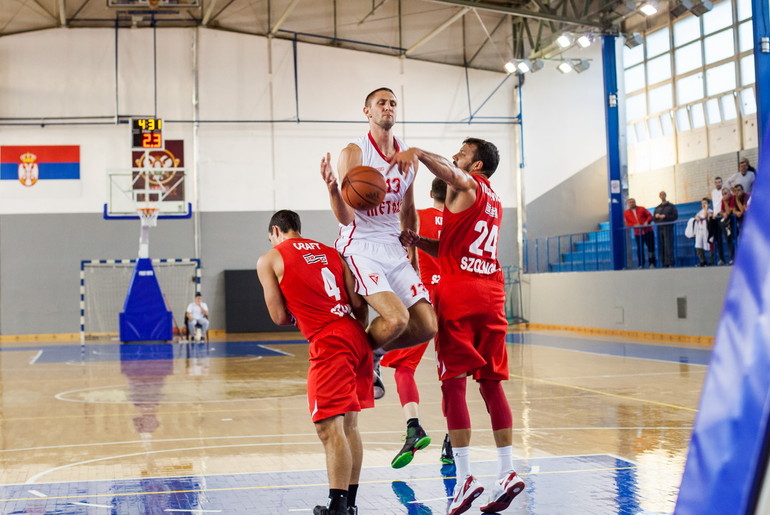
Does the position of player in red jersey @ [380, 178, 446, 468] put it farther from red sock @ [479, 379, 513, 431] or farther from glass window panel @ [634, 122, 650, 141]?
glass window panel @ [634, 122, 650, 141]

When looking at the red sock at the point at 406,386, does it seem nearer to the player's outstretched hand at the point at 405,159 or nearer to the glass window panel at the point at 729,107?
the player's outstretched hand at the point at 405,159

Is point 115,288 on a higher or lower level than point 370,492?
higher

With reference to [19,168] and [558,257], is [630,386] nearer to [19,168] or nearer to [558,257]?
[558,257]

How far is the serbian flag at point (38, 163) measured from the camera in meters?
24.1

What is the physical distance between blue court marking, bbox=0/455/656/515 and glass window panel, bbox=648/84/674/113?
1935cm

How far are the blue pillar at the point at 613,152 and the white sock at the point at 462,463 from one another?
55.9ft

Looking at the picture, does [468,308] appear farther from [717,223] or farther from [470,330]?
[717,223]

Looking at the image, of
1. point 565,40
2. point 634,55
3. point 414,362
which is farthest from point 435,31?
point 414,362

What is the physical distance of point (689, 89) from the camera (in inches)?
887

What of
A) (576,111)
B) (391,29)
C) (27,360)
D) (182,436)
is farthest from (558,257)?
(182,436)

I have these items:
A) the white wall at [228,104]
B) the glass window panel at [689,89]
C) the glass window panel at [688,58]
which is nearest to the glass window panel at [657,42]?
the glass window panel at [688,58]

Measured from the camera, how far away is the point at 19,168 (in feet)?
79.3

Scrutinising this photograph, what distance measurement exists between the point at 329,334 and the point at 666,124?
21288 mm

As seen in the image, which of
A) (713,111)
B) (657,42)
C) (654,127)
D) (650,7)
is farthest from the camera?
(654,127)
